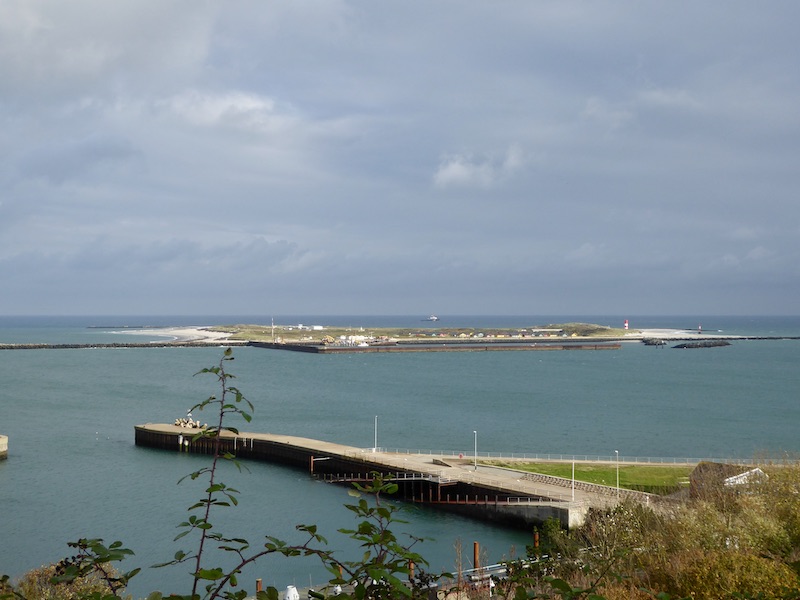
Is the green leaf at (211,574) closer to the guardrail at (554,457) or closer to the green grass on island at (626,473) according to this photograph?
the green grass on island at (626,473)

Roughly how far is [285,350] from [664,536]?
16662 centimetres

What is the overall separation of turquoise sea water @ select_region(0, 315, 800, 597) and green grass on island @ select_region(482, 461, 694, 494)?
8.52 meters

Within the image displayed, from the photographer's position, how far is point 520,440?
2554 inches

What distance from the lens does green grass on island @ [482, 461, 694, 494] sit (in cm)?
4299

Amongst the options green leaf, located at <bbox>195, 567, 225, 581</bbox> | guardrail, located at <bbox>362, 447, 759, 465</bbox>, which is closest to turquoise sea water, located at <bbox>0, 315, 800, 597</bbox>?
guardrail, located at <bbox>362, 447, 759, 465</bbox>

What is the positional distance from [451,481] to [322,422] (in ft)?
107

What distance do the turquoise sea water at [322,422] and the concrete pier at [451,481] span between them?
148 cm

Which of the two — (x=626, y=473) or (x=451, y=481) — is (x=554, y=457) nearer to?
(x=626, y=473)

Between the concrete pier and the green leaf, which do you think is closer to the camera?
the green leaf

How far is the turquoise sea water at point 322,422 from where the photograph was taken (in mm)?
38469

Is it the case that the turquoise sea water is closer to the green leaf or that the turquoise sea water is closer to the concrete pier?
the concrete pier

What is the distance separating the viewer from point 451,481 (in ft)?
145

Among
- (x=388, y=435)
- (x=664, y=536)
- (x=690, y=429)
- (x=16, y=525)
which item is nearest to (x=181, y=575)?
(x=16, y=525)

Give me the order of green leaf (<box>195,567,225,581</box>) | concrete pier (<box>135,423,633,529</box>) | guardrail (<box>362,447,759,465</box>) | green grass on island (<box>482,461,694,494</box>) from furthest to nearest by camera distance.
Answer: guardrail (<box>362,447,759,465</box>) → green grass on island (<box>482,461,694,494</box>) → concrete pier (<box>135,423,633,529</box>) → green leaf (<box>195,567,225,581</box>)
